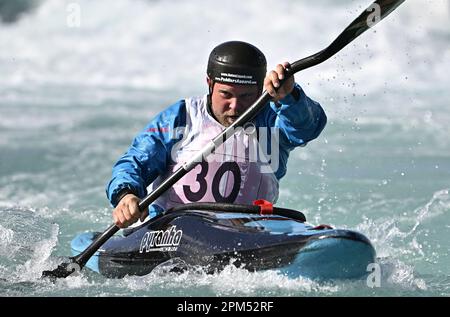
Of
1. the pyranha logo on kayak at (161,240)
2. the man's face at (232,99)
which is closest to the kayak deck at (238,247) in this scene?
the pyranha logo on kayak at (161,240)

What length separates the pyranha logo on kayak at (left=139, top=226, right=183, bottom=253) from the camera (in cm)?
476

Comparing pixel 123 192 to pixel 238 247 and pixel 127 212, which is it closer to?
pixel 127 212

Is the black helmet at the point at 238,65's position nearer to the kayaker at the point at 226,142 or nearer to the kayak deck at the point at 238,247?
the kayaker at the point at 226,142

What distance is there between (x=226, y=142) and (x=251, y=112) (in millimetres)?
426

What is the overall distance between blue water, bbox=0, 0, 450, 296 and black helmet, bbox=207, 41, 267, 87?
→ 1086 mm

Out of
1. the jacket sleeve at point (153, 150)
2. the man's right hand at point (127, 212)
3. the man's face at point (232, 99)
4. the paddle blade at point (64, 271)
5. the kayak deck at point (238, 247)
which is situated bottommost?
the paddle blade at point (64, 271)

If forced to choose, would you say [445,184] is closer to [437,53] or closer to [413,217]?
[413,217]

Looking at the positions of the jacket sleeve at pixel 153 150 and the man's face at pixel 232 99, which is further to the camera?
the jacket sleeve at pixel 153 150

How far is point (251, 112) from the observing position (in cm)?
476

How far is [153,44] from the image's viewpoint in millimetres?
19266

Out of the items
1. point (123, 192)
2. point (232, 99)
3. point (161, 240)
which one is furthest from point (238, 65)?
point (161, 240)

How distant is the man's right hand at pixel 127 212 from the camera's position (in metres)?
4.83
